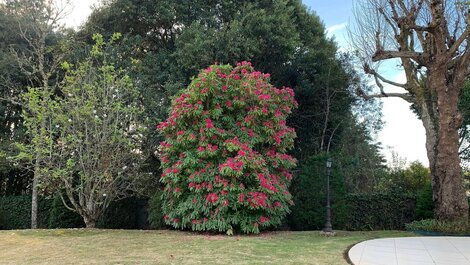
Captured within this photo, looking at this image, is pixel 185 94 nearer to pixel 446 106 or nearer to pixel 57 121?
pixel 57 121

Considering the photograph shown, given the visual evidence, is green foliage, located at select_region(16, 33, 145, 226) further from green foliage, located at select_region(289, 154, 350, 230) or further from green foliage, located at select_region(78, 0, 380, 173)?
green foliage, located at select_region(289, 154, 350, 230)

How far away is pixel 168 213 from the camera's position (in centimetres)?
955

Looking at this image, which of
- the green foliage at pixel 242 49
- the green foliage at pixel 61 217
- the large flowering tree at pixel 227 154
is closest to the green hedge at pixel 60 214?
the green foliage at pixel 61 217

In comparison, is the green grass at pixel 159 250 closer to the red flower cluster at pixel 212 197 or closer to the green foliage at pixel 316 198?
the red flower cluster at pixel 212 197

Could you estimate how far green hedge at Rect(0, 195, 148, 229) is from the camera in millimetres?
11500

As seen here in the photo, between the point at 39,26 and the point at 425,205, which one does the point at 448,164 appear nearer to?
the point at 425,205

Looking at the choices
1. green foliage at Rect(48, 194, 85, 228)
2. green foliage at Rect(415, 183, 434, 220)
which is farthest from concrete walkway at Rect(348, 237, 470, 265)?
green foliage at Rect(48, 194, 85, 228)

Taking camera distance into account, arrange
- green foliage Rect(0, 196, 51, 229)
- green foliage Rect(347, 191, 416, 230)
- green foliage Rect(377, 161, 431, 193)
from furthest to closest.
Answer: green foliage Rect(0, 196, 51, 229) < green foliage Rect(377, 161, 431, 193) < green foliage Rect(347, 191, 416, 230)

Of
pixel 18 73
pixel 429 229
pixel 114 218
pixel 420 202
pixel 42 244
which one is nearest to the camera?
pixel 42 244

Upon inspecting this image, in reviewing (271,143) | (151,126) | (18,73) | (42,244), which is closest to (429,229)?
(271,143)

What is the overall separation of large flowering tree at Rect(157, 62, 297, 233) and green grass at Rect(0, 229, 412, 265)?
3.09ft

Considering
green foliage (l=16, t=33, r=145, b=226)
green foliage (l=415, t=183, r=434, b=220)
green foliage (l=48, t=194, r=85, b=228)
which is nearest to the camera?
green foliage (l=16, t=33, r=145, b=226)

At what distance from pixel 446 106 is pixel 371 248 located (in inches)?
194

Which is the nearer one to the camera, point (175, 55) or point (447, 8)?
point (447, 8)
